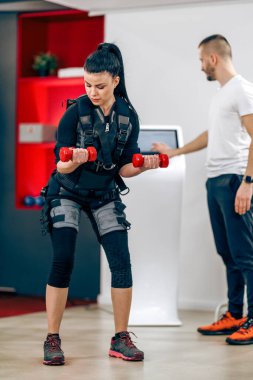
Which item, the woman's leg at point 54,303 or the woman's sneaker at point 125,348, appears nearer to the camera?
the woman's leg at point 54,303

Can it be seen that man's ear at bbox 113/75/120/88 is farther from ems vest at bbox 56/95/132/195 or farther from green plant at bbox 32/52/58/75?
green plant at bbox 32/52/58/75

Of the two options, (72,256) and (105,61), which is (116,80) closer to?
(105,61)

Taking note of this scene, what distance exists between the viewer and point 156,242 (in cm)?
504

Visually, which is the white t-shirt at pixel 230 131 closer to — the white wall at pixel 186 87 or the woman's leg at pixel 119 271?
the woman's leg at pixel 119 271

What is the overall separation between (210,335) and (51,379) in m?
1.54

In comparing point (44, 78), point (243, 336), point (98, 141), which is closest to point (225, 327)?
point (243, 336)

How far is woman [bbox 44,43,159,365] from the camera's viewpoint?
3.64 m

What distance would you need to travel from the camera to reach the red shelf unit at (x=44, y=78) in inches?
259

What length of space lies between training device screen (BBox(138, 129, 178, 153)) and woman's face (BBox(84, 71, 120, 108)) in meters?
1.43

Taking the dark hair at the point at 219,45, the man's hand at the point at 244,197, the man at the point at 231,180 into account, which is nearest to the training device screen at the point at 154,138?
the man at the point at 231,180

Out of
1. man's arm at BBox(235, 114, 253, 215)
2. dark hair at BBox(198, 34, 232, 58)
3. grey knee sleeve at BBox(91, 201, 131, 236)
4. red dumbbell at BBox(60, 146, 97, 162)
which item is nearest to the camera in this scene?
red dumbbell at BBox(60, 146, 97, 162)

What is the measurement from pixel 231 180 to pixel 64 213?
1.19m

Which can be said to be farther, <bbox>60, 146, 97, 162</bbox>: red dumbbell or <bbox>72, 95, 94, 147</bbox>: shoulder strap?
<bbox>72, 95, 94, 147</bbox>: shoulder strap

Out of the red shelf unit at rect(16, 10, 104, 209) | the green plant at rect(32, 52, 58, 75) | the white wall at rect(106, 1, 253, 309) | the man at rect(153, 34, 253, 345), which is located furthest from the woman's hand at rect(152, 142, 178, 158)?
the green plant at rect(32, 52, 58, 75)
